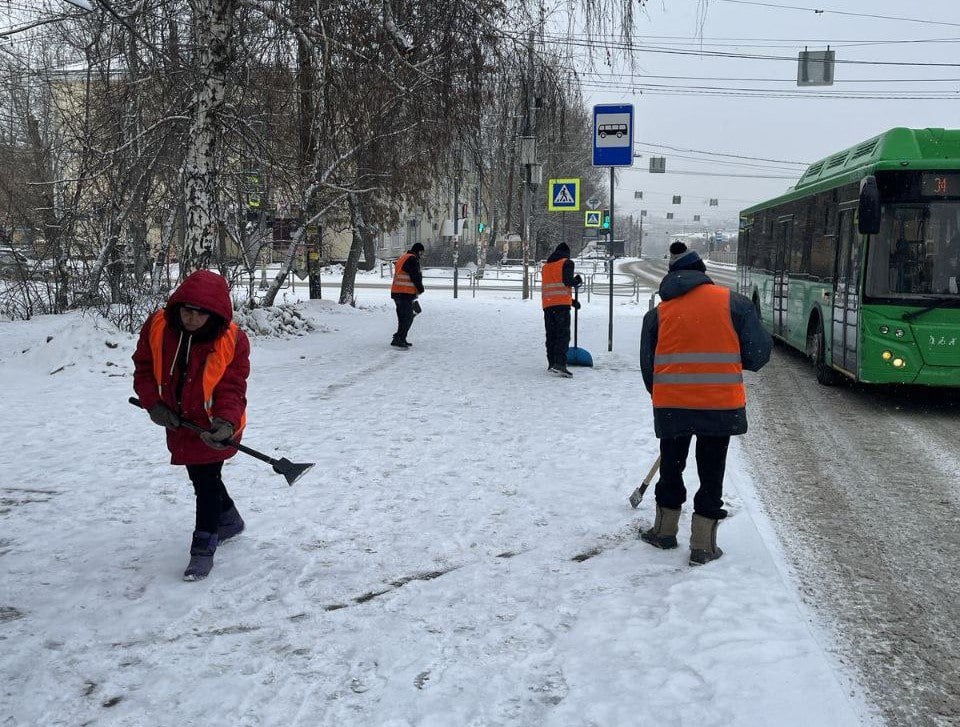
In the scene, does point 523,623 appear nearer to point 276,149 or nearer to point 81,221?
point 276,149

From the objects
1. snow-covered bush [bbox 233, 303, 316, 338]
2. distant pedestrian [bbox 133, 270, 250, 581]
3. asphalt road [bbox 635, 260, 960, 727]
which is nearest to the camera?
asphalt road [bbox 635, 260, 960, 727]

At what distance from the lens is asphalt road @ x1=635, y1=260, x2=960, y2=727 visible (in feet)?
12.1

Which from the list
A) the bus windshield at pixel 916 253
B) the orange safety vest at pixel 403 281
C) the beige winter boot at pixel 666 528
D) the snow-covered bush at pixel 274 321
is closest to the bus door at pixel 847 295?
the bus windshield at pixel 916 253

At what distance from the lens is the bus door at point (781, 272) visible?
14219 mm

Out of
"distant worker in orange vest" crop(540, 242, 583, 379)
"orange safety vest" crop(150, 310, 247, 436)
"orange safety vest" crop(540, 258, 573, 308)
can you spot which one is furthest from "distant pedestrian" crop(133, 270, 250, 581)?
"orange safety vest" crop(540, 258, 573, 308)

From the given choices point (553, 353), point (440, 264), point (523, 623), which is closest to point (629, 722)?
point (523, 623)

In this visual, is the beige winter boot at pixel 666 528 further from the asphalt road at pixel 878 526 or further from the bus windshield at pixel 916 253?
the bus windshield at pixel 916 253

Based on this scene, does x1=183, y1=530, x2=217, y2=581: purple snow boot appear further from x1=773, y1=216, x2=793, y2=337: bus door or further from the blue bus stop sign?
x1=773, y1=216, x2=793, y2=337: bus door

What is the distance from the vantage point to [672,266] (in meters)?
4.93

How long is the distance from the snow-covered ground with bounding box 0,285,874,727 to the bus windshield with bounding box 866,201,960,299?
3.41 m

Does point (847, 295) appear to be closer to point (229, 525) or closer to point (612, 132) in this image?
point (612, 132)

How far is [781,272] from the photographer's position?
A: 1464 cm

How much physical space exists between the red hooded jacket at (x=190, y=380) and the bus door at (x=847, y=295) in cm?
764

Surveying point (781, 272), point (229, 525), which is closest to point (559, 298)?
point (781, 272)
